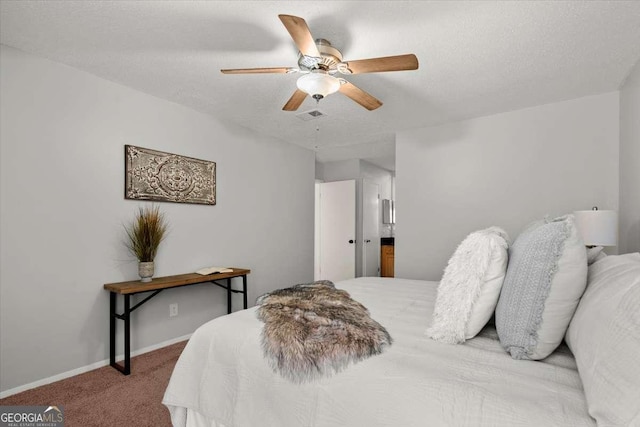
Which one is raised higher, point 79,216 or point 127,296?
point 79,216

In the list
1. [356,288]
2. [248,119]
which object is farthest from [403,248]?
[248,119]

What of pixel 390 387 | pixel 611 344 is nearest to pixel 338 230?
pixel 390 387

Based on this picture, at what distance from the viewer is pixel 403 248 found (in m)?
4.06

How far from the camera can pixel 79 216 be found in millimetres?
2473

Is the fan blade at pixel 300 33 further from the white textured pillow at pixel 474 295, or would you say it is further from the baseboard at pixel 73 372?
the baseboard at pixel 73 372

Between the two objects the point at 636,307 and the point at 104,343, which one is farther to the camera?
the point at 104,343

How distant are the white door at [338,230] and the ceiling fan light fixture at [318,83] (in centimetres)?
348

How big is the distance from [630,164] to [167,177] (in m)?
4.07

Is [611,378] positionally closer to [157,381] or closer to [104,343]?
[157,381]

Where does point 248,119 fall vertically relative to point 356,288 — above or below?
above

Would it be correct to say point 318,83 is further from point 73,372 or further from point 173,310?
point 73,372

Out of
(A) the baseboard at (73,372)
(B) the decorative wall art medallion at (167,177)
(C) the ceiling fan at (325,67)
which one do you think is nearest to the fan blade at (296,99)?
(C) the ceiling fan at (325,67)

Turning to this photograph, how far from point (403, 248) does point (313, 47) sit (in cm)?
292

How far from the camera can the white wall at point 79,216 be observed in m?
2.17
